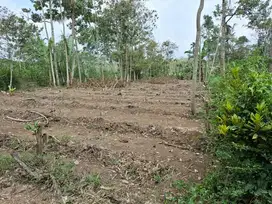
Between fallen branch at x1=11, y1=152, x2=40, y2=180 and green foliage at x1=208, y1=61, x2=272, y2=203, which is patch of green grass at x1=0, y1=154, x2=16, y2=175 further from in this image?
green foliage at x1=208, y1=61, x2=272, y2=203

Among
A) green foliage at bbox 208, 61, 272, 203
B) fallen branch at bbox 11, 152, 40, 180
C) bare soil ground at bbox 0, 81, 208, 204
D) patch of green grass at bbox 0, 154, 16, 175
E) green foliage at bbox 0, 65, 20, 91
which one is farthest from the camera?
green foliage at bbox 0, 65, 20, 91

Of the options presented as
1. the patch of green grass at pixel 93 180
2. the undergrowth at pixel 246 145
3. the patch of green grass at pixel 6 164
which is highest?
the undergrowth at pixel 246 145

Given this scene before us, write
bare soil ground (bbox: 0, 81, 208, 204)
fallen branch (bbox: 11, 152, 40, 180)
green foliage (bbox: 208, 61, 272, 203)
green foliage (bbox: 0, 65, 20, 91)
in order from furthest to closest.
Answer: green foliage (bbox: 0, 65, 20, 91) → fallen branch (bbox: 11, 152, 40, 180) → bare soil ground (bbox: 0, 81, 208, 204) → green foliage (bbox: 208, 61, 272, 203)

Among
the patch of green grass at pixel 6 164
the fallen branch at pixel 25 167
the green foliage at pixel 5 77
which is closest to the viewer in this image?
the fallen branch at pixel 25 167

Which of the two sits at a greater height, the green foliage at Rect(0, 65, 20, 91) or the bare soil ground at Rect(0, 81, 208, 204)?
the green foliage at Rect(0, 65, 20, 91)

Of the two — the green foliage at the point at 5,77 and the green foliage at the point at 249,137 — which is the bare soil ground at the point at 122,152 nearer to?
the green foliage at the point at 249,137

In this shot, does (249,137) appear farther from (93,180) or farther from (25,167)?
(25,167)

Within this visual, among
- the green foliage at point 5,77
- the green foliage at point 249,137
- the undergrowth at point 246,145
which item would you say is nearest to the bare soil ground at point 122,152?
the undergrowth at point 246,145

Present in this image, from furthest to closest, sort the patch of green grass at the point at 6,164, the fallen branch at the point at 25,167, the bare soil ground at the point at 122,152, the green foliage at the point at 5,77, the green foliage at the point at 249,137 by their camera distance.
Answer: the green foliage at the point at 5,77
the patch of green grass at the point at 6,164
the fallen branch at the point at 25,167
the bare soil ground at the point at 122,152
the green foliage at the point at 249,137

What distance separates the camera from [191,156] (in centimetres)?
295

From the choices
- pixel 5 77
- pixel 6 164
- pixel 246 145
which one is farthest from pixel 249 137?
pixel 5 77

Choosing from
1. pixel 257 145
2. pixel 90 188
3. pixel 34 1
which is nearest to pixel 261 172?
pixel 257 145

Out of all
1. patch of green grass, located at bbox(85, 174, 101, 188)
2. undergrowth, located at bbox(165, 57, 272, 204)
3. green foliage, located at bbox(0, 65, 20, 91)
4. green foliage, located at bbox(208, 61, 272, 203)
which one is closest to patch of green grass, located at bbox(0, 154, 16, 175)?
patch of green grass, located at bbox(85, 174, 101, 188)

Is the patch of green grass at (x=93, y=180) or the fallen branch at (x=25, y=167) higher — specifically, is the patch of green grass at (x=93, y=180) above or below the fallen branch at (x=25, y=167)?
below
